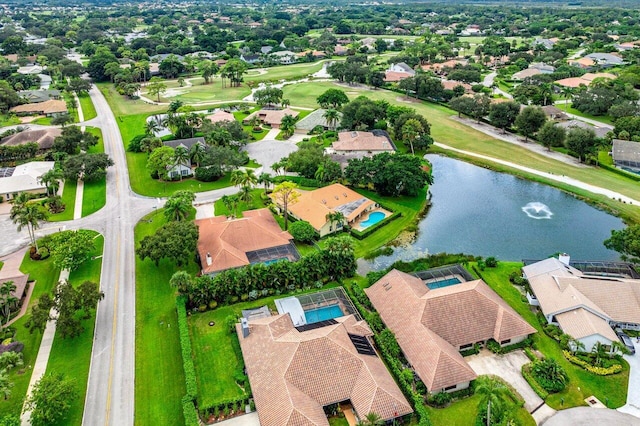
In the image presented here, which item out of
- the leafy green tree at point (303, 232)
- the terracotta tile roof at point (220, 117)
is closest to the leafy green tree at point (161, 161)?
the terracotta tile roof at point (220, 117)

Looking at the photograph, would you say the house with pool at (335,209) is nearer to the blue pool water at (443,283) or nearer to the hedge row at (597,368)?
the blue pool water at (443,283)

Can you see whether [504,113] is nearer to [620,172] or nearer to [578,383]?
[620,172]

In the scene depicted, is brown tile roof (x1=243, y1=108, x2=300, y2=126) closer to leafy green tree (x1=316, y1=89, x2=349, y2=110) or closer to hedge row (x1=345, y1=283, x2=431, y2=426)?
leafy green tree (x1=316, y1=89, x2=349, y2=110)

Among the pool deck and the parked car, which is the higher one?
the parked car

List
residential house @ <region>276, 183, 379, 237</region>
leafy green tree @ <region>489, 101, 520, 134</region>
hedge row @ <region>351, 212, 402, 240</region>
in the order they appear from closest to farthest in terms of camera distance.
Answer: hedge row @ <region>351, 212, 402, 240</region> < residential house @ <region>276, 183, 379, 237</region> < leafy green tree @ <region>489, 101, 520, 134</region>

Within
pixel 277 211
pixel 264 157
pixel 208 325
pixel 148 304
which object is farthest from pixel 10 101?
pixel 208 325

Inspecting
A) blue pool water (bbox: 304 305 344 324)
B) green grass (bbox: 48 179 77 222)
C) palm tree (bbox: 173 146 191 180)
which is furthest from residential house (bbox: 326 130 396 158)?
green grass (bbox: 48 179 77 222)
